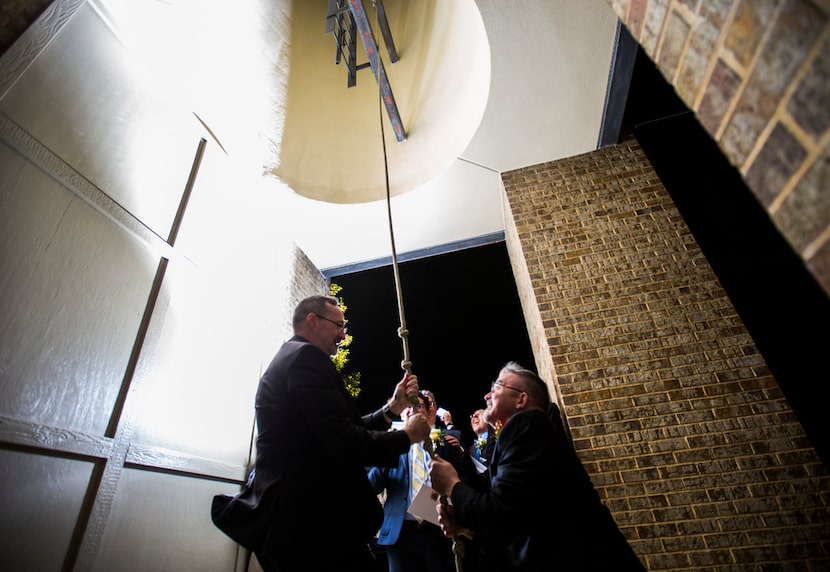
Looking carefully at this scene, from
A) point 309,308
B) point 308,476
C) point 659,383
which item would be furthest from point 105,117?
point 659,383

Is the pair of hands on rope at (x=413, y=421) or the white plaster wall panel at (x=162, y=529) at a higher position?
the pair of hands on rope at (x=413, y=421)

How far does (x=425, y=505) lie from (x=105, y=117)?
2.56m

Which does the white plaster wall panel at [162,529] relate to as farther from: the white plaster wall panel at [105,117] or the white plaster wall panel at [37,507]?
the white plaster wall panel at [105,117]

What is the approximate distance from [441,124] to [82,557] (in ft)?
12.9

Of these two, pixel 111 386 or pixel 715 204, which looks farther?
pixel 715 204

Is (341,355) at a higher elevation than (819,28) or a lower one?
higher

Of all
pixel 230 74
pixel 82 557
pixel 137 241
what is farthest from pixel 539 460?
pixel 230 74

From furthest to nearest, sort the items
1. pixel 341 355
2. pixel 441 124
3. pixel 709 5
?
pixel 341 355 < pixel 441 124 < pixel 709 5

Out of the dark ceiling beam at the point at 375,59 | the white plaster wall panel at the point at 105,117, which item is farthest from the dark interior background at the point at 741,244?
the white plaster wall panel at the point at 105,117

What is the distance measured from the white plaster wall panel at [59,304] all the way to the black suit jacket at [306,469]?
78 cm

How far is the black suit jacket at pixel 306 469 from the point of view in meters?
1.49

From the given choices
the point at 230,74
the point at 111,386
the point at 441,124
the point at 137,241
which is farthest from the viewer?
the point at 441,124

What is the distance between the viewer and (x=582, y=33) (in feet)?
9.50

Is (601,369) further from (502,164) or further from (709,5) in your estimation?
(709,5)
